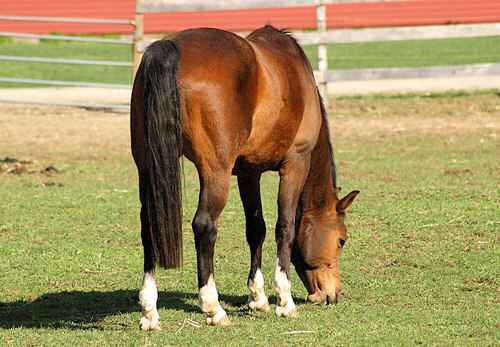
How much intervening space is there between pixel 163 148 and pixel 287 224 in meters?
1.20

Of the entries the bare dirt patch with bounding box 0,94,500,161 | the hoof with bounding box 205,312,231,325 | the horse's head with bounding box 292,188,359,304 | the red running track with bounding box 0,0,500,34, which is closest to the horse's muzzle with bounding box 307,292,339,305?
the horse's head with bounding box 292,188,359,304

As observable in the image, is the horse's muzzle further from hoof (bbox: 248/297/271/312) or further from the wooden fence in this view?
the wooden fence

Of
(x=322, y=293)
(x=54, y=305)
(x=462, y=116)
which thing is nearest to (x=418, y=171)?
(x=462, y=116)

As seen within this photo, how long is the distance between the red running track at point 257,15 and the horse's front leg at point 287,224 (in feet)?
61.9

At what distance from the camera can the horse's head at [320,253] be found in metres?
4.87

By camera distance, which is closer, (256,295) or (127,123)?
(256,295)

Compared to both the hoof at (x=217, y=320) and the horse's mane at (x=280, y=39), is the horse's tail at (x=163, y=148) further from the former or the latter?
the horse's mane at (x=280, y=39)

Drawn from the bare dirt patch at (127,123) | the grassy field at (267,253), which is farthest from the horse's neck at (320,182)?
the bare dirt patch at (127,123)

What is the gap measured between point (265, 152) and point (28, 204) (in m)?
4.33

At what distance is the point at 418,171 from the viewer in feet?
30.1

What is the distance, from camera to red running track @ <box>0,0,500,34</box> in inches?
Answer: 941

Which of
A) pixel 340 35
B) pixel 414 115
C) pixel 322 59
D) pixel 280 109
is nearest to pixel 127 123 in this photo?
pixel 322 59

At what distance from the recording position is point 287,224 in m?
4.65

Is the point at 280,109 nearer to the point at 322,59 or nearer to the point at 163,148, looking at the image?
the point at 163,148
